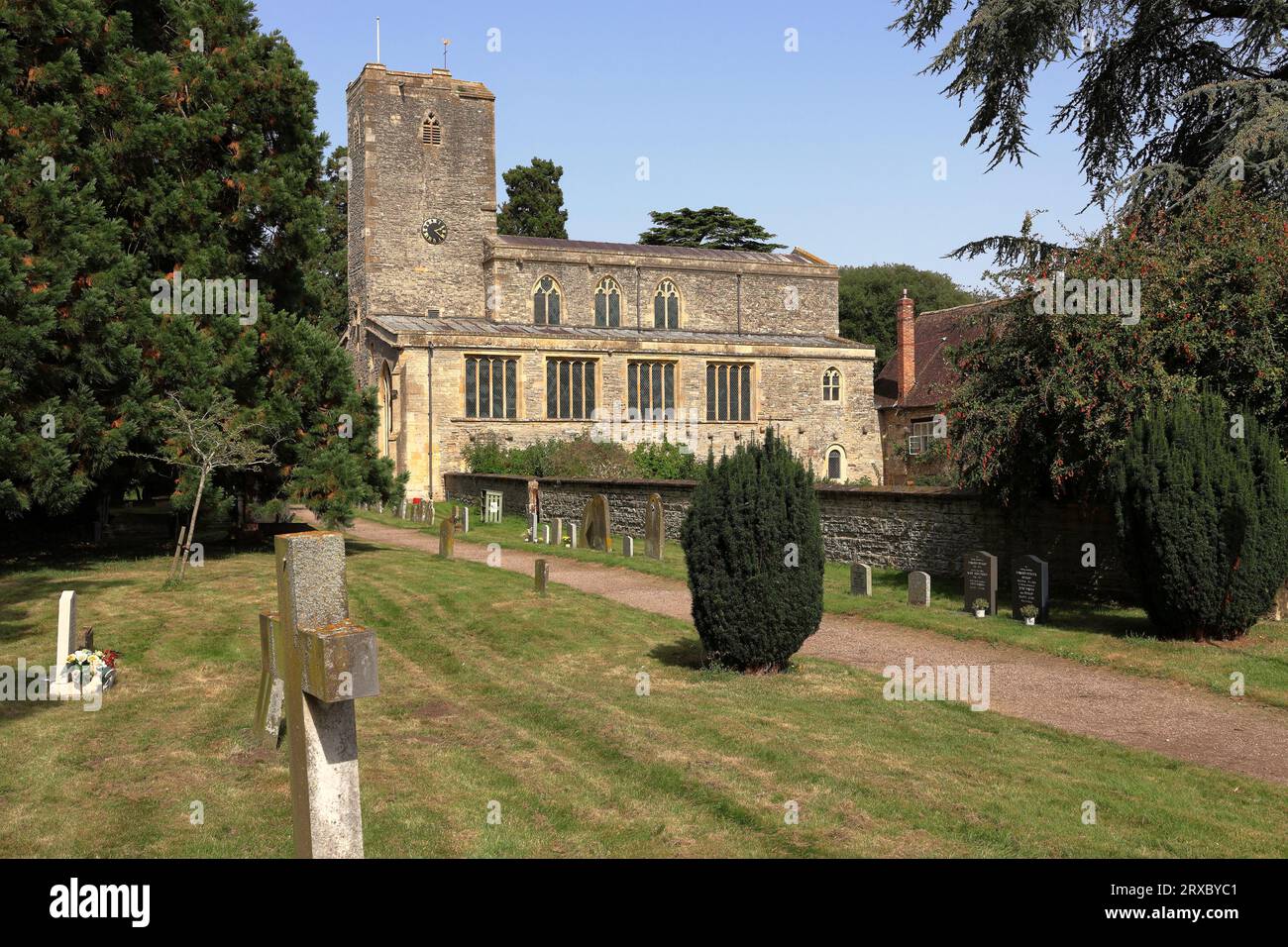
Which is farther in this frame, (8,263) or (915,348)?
(915,348)

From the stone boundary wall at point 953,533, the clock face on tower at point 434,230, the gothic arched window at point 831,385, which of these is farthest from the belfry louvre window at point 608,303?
the stone boundary wall at point 953,533

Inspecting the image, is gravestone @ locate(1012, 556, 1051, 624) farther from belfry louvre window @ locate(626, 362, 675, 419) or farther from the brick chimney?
the brick chimney

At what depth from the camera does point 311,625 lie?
4.70 metres

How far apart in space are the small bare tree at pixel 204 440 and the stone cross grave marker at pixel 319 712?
14.1m

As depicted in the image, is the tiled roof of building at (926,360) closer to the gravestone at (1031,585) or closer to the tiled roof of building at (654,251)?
the tiled roof of building at (654,251)

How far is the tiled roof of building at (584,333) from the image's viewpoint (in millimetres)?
42562

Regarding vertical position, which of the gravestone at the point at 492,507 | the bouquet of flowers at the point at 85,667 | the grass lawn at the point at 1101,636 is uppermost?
the gravestone at the point at 492,507

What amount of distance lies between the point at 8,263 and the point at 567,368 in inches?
1107

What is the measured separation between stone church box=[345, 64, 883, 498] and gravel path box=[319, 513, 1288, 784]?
2560 cm

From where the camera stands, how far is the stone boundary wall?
16.7 meters

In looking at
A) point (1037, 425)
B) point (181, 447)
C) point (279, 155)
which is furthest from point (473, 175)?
point (1037, 425)

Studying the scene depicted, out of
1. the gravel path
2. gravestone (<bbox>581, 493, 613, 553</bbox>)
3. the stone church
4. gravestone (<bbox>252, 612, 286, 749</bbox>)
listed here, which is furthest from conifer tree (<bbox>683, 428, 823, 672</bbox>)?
the stone church

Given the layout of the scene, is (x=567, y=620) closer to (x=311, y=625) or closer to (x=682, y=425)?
(x=311, y=625)

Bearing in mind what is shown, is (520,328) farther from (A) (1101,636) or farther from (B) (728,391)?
(A) (1101,636)
